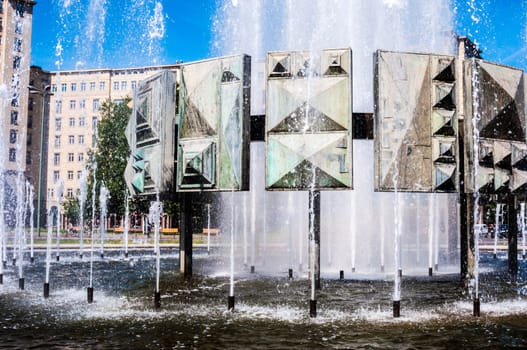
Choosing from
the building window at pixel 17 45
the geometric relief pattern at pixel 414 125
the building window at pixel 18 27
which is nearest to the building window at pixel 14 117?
the building window at pixel 17 45

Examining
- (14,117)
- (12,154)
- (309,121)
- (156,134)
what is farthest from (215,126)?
(12,154)

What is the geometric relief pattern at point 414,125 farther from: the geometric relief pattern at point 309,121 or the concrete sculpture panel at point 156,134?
the concrete sculpture panel at point 156,134

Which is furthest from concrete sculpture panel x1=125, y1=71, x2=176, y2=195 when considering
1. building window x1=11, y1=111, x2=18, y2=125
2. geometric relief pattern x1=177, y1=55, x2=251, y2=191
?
building window x1=11, y1=111, x2=18, y2=125

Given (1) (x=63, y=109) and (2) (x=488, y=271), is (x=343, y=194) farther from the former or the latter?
(1) (x=63, y=109)

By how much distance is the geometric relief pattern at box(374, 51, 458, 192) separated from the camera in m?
13.8

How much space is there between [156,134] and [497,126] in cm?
939

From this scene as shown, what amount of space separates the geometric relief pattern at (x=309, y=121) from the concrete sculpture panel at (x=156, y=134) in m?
3.32

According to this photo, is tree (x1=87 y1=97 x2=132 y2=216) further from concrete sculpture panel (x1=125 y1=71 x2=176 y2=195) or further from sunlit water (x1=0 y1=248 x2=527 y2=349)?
concrete sculpture panel (x1=125 y1=71 x2=176 y2=195)

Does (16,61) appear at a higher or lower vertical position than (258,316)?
higher

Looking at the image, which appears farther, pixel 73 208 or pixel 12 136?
pixel 12 136

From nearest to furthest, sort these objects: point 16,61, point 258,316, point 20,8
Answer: point 258,316 < point 16,61 < point 20,8

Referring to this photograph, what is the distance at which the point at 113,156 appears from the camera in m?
57.6

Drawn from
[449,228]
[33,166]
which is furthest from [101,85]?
[449,228]

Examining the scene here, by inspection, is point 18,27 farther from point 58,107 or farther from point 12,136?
point 58,107
